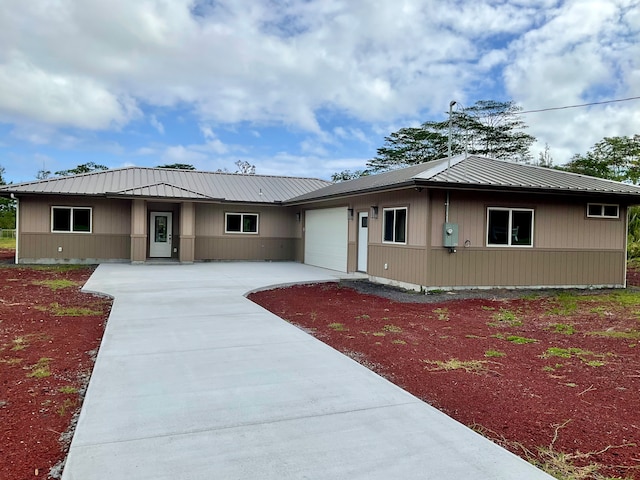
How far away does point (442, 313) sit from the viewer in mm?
8180

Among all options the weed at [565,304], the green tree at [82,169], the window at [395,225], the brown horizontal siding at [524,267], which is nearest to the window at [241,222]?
the window at [395,225]

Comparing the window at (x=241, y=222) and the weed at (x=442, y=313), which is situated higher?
the window at (x=241, y=222)

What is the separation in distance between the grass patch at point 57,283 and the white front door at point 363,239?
24.9 feet

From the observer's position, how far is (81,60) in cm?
1698

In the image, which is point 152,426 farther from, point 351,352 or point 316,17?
point 316,17

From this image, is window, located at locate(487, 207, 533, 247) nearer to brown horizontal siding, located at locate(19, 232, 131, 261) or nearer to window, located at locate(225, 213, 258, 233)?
window, located at locate(225, 213, 258, 233)

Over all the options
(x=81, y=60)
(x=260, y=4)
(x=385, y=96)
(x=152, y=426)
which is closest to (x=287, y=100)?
(x=385, y=96)

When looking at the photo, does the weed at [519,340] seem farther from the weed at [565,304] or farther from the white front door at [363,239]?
the white front door at [363,239]

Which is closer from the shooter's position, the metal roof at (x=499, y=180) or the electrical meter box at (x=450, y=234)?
the metal roof at (x=499, y=180)

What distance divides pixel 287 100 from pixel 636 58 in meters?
15.1

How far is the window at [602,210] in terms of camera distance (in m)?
11.6

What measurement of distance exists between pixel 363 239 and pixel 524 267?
445 centimetres

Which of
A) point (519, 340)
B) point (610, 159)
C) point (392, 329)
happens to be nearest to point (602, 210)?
point (519, 340)

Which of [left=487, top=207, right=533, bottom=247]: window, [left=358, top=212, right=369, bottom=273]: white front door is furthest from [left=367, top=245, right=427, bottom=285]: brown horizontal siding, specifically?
[left=487, top=207, right=533, bottom=247]: window
